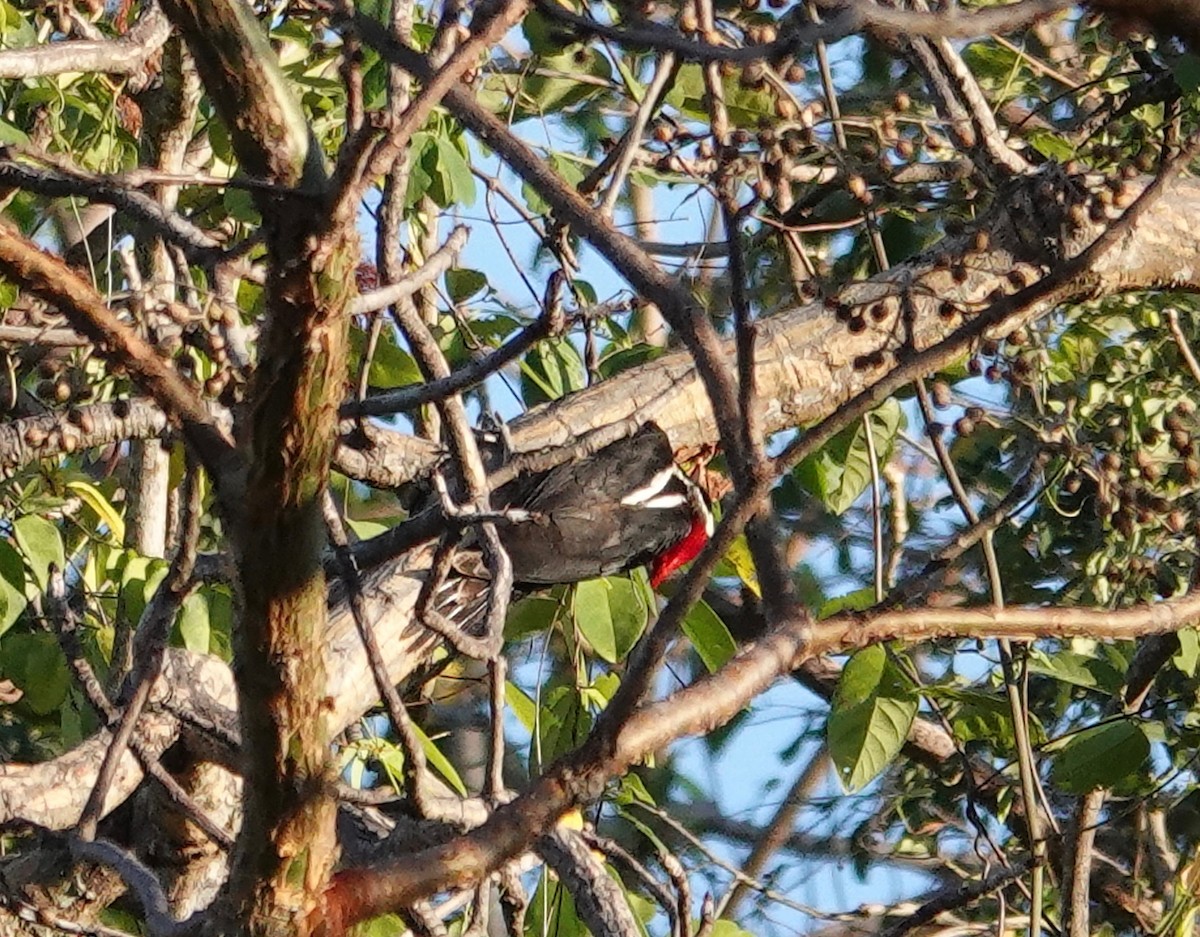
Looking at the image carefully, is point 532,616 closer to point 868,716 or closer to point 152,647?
point 868,716

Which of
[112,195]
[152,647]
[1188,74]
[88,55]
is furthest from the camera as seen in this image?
[1188,74]

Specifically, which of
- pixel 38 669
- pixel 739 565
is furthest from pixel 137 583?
pixel 739 565

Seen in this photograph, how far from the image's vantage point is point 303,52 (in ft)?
10.4

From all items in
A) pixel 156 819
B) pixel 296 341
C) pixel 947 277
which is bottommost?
pixel 156 819

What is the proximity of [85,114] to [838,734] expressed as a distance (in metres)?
1.59

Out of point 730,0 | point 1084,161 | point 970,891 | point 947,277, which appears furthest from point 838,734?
point 730,0

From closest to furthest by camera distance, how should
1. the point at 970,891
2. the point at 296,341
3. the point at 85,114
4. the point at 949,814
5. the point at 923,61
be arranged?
the point at 296,341 → the point at 970,891 → the point at 923,61 → the point at 85,114 → the point at 949,814

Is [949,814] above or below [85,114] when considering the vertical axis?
below

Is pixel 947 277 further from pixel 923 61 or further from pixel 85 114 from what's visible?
pixel 85 114

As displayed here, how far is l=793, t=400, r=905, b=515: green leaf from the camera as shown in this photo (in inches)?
116

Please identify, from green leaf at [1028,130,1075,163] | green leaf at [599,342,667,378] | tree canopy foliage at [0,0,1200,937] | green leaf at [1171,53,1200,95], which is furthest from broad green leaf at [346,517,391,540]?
green leaf at [1171,53,1200,95]

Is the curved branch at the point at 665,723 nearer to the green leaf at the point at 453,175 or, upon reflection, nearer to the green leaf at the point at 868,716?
the green leaf at the point at 868,716

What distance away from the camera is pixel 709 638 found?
106 inches

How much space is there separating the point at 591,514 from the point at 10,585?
34.0 inches
